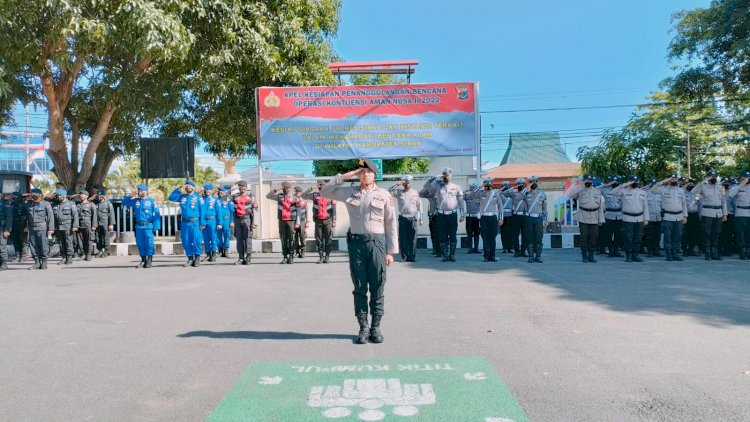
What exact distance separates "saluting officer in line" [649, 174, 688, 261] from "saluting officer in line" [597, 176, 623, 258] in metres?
0.96

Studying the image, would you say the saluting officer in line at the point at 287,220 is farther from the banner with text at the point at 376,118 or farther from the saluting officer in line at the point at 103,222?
the saluting officer in line at the point at 103,222

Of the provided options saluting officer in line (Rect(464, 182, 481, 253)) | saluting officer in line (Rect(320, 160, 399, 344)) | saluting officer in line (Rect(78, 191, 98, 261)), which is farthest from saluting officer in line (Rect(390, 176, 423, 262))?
saluting officer in line (Rect(78, 191, 98, 261))

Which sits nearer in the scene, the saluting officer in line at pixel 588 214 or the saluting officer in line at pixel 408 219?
the saluting officer in line at pixel 588 214

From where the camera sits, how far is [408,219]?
13.2 metres

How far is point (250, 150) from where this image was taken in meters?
21.6

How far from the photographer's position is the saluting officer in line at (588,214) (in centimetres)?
1284

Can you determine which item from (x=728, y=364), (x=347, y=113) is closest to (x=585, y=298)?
(x=728, y=364)

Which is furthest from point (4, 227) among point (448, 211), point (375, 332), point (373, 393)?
point (373, 393)

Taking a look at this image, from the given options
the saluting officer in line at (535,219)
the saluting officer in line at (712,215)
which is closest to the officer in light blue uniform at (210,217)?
the saluting officer in line at (535,219)

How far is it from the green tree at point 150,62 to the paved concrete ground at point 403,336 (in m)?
5.83

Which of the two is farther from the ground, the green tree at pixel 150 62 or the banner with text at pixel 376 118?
the green tree at pixel 150 62

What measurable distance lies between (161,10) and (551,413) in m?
12.7

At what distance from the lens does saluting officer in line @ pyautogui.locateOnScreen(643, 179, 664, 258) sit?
44.6 feet

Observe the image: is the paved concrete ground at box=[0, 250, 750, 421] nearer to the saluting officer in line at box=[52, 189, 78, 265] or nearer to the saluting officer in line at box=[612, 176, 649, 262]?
the saluting officer in line at box=[612, 176, 649, 262]
